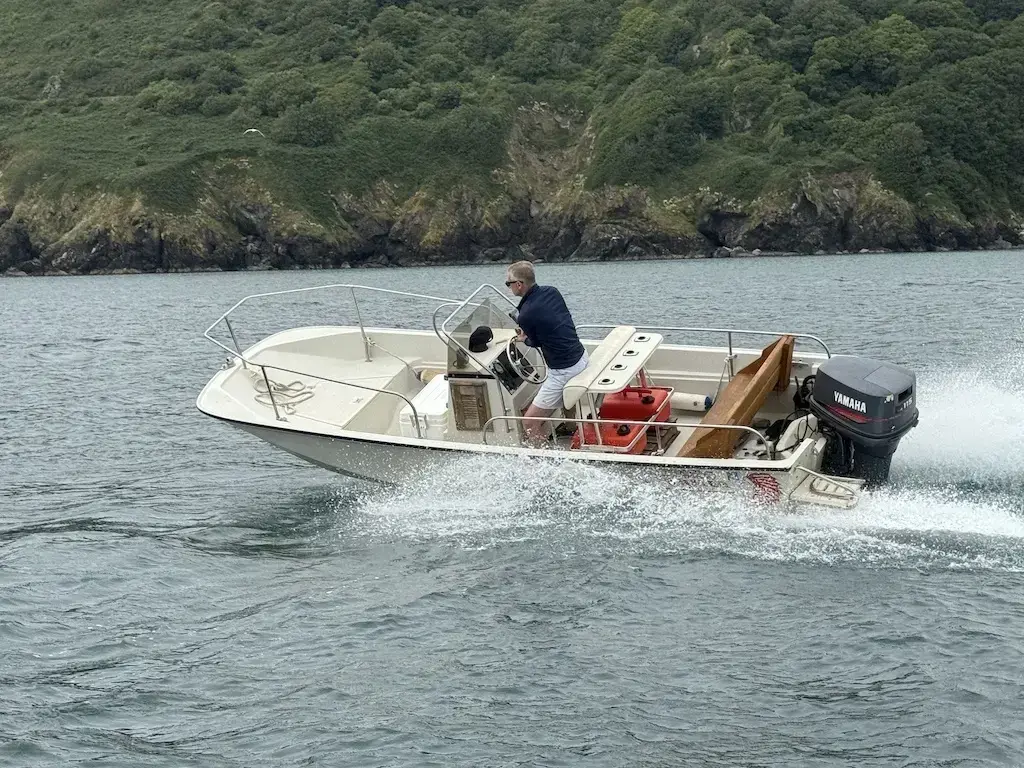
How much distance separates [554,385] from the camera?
13500 mm

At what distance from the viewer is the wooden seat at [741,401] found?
1259 cm

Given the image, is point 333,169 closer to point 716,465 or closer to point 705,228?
point 705,228

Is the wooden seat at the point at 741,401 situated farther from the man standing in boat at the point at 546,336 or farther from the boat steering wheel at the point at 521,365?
the boat steering wheel at the point at 521,365

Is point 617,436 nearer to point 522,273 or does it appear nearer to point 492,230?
point 522,273

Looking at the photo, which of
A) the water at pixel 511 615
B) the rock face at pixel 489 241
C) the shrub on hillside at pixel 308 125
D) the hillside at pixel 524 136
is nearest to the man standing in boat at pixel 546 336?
the water at pixel 511 615

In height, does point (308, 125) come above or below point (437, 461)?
below

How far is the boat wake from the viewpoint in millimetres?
11688

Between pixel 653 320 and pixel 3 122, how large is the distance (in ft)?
311

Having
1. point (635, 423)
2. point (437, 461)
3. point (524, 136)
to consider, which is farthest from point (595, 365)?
point (524, 136)

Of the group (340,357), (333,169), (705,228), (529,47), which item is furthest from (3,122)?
(340,357)

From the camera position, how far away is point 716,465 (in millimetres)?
12188

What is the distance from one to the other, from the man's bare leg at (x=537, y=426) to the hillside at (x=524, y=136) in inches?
3257

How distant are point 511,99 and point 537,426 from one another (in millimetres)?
105544

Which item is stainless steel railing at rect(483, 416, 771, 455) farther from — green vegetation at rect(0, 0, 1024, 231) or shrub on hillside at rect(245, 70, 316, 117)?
shrub on hillside at rect(245, 70, 316, 117)
